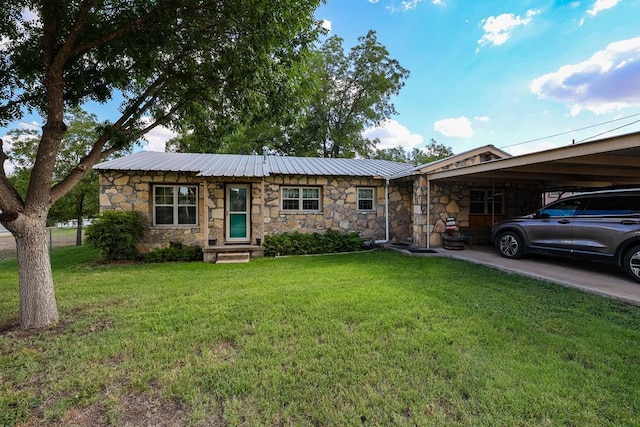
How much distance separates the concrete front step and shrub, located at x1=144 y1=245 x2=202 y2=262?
35.7 inches

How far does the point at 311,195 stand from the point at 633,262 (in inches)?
327

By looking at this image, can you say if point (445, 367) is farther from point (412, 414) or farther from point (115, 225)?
point (115, 225)

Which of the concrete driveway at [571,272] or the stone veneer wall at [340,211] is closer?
the concrete driveway at [571,272]

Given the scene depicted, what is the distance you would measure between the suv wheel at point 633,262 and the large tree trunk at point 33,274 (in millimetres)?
9571

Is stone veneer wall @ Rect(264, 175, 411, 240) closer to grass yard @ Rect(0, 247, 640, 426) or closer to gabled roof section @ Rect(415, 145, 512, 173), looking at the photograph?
gabled roof section @ Rect(415, 145, 512, 173)

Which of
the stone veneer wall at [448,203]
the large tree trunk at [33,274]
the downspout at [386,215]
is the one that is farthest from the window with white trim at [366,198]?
the large tree trunk at [33,274]

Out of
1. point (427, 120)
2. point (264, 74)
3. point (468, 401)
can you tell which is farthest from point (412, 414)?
point (427, 120)

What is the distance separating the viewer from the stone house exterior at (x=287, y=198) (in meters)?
9.09

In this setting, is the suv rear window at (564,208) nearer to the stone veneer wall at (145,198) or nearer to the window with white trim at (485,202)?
the window with white trim at (485,202)

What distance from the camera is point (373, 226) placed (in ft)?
35.8

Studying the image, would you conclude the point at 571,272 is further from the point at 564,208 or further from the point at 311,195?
the point at 311,195

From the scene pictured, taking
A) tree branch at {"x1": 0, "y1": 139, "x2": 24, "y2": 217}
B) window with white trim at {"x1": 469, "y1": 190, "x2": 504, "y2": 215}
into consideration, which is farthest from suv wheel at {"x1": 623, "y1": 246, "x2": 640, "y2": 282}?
tree branch at {"x1": 0, "y1": 139, "x2": 24, "y2": 217}

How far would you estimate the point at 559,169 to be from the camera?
7559 mm

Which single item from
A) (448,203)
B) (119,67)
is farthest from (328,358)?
(448,203)
